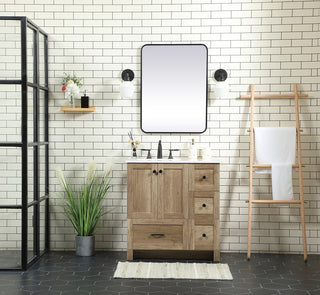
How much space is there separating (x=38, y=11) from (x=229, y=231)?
3.31 m

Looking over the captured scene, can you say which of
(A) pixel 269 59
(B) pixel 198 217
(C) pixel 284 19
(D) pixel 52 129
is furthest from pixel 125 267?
(C) pixel 284 19

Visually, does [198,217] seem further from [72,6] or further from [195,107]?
[72,6]

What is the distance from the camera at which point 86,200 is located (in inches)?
215

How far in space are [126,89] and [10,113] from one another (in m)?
1.30

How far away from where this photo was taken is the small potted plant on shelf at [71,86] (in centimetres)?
546

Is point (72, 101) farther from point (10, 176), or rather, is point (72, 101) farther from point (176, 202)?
point (176, 202)

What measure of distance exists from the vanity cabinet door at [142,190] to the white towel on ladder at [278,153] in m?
1.22

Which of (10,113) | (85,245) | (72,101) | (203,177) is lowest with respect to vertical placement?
(85,245)

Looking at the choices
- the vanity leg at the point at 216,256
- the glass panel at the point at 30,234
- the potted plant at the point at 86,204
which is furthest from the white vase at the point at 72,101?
the vanity leg at the point at 216,256

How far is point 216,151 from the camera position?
5.67m

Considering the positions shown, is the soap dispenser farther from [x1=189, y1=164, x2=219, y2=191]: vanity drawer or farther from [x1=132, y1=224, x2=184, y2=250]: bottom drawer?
[x1=132, y1=224, x2=184, y2=250]: bottom drawer

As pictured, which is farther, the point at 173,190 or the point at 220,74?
the point at 220,74

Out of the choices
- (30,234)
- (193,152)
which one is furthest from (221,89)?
(30,234)

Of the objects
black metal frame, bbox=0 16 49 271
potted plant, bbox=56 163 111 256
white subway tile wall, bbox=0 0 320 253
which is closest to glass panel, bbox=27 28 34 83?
black metal frame, bbox=0 16 49 271
